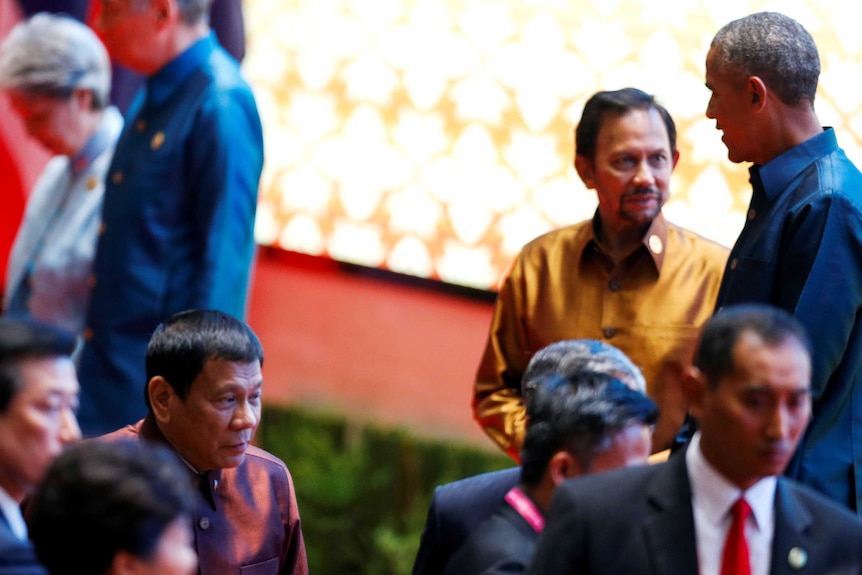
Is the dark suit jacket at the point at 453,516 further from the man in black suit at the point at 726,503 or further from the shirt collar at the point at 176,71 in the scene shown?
the shirt collar at the point at 176,71

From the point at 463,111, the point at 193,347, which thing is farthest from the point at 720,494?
the point at 463,111

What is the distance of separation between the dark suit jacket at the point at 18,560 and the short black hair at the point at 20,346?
0.35m

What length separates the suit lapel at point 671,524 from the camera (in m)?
2.11

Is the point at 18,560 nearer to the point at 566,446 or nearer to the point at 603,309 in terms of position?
the point at 566,446

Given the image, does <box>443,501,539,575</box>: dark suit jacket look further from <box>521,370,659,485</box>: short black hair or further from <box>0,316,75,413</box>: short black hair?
<box>0,316,75,413</box>: short black hair

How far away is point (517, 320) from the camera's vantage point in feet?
11.3

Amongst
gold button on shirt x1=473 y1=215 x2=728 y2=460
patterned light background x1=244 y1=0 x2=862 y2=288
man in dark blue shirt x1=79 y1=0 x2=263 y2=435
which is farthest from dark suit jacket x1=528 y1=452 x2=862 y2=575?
patterned light background x1=244 y1=0 x2=862 y2=288

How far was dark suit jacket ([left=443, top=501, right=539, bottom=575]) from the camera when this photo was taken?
2285mm

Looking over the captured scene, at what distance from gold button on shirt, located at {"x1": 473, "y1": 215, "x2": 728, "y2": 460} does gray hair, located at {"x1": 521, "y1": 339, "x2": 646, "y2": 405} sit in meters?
0.40

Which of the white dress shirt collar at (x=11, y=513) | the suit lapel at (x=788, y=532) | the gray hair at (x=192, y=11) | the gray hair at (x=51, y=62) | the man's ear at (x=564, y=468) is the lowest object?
the white dress shirt collar at (x=11, y=513)

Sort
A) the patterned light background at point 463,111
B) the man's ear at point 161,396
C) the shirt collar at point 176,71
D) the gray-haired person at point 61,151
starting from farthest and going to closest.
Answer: the patterned light background at point 463,111, the gray-haired person at point 61,151, the shirt collar at point 176,71, the man's ear at point 161,396

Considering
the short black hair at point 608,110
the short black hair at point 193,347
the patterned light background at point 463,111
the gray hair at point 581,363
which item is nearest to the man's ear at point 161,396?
the short black hair at point 193,347

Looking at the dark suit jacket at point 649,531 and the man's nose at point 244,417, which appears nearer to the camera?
the dark suit jacket at point 649,531

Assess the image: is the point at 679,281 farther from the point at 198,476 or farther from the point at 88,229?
the point at 88,229
